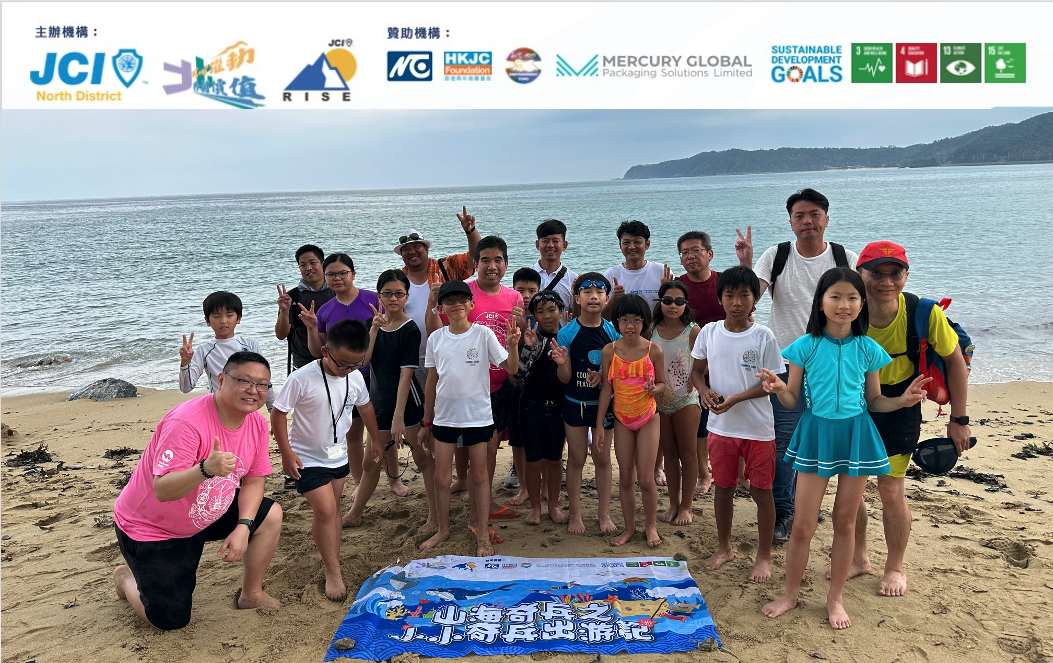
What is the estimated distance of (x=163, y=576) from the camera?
10.9 ft

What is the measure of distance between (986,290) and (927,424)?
1226cm

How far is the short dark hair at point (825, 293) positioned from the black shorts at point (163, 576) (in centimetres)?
371

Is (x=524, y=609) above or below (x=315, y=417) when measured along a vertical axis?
below

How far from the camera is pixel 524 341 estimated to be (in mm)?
4383

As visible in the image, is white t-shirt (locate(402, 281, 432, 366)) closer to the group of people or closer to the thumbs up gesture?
the group of people

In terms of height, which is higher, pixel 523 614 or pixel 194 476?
pixel 194 476

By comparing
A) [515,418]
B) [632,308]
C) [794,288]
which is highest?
[794,288]

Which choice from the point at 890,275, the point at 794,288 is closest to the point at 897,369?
the point at 890,275

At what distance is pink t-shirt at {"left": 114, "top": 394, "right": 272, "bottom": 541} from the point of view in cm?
316

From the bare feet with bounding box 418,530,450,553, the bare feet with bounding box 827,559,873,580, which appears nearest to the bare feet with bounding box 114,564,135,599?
the bare feet with bounding box 418,530,450,553

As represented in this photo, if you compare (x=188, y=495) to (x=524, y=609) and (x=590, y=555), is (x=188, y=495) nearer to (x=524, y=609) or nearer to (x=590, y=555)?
(x=524, y=609)

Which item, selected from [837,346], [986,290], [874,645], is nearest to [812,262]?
[837,346]

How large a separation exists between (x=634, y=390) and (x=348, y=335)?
1.93 meters

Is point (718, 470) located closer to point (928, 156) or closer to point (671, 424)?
point (671, 424)
